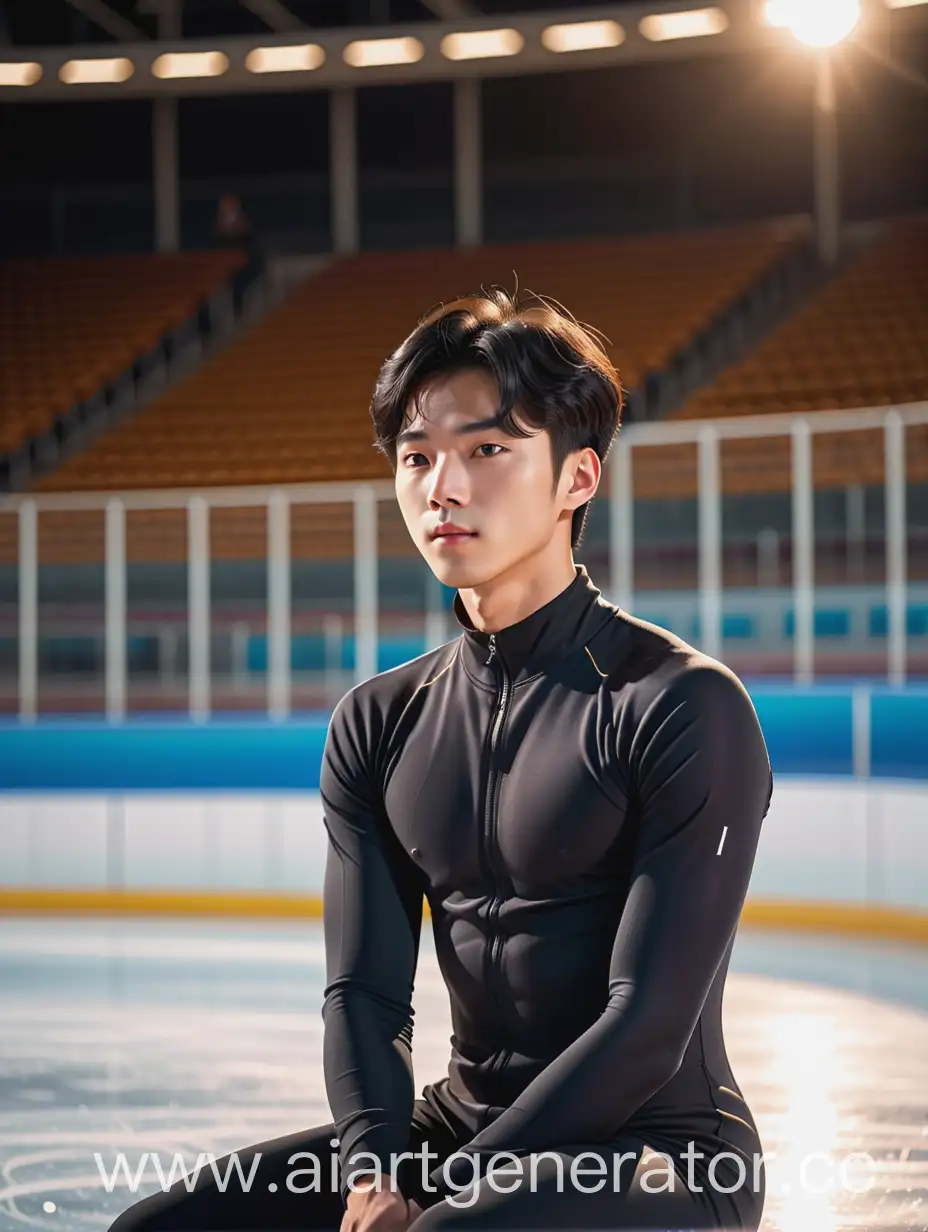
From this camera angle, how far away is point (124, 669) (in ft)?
23.7

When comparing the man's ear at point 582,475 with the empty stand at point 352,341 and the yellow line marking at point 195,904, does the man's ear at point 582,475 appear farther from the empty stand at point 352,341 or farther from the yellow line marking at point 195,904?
the empty stand at point 352,341

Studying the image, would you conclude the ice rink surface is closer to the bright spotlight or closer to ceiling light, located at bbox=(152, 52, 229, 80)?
the bright spotlight

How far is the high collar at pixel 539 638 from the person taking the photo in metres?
1.64

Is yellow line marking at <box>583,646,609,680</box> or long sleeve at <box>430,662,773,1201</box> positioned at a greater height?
yellow line marking at <box>583,646,609,680</box>

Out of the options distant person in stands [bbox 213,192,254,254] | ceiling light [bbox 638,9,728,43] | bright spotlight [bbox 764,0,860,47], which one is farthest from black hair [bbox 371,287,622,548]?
distant person in stands [bbox 213,192,254,254]

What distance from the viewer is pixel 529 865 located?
1550mm

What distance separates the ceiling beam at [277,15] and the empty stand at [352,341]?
186 cm

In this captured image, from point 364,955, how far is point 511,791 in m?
0.19

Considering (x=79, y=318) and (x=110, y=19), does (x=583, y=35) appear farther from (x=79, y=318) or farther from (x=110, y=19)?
(x=79, y=318)

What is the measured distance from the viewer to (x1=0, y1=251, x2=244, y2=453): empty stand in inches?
467

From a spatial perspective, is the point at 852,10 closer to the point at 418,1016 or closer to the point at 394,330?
the point at 418,1016

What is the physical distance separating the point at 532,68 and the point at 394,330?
1907 millimetres

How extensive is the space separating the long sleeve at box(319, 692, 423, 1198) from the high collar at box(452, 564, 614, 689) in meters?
0.11

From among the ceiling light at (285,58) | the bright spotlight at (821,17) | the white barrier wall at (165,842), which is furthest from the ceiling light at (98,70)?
the white barrier wall at (165,842)
